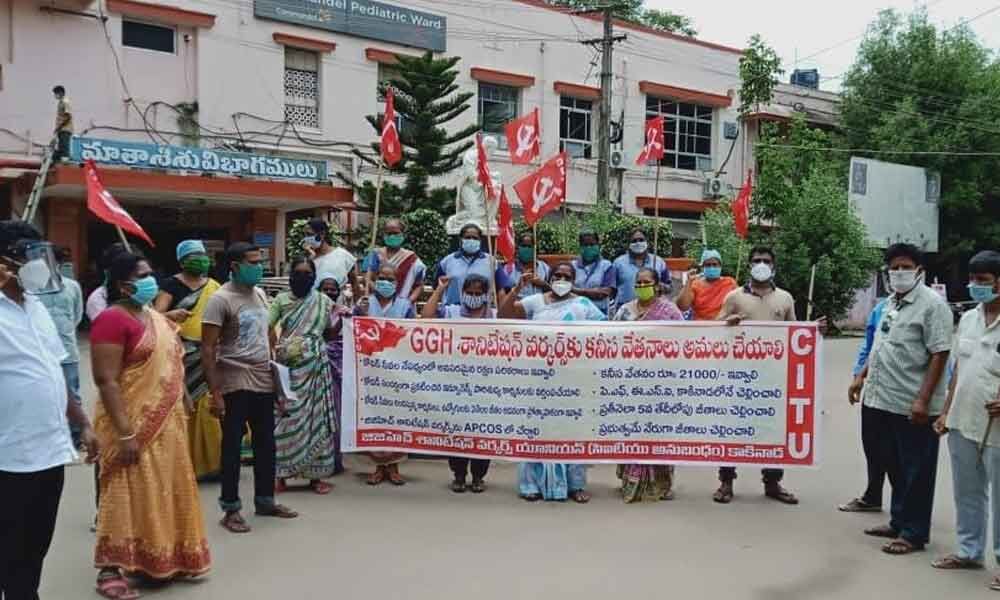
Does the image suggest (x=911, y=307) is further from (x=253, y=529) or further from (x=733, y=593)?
(x=253, y=529)

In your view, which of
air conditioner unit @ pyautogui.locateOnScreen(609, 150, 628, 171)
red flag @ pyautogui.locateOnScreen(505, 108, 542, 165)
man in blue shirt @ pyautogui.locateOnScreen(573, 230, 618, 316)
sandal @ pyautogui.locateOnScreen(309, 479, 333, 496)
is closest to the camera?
sandal @ pyautogui.locateOnScreen(309, 479, 333, 496)

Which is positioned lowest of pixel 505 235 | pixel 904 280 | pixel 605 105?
pixel 904 280

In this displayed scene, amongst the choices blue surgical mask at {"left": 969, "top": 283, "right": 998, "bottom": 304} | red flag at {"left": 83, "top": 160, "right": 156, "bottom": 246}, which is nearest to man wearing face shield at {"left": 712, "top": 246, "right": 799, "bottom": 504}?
blue surgical mask at {"left": 969, "top": 283, "right": 998, "bottom": 304}

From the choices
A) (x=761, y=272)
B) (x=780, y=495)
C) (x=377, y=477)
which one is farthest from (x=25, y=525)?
(x=761, y=272)

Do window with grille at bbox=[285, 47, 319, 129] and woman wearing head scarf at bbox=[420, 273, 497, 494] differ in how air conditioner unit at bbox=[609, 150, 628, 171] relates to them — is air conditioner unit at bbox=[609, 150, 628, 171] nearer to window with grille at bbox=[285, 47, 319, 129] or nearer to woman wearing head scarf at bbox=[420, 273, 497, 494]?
window with grille at bbox=[285, 47, 319, 129]

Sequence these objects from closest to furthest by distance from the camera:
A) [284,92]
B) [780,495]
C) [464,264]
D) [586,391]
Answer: [586,391] < [780,495] < [464,264] < [284,92]

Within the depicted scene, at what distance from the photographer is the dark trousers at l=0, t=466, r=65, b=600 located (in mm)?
3049

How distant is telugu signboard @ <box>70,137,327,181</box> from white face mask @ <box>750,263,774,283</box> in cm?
1241

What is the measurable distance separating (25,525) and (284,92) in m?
17.3

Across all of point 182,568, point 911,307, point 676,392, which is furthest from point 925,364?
point 182,568

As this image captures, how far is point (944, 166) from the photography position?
25.7m

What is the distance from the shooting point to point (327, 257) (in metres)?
7.48

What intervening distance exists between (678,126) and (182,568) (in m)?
23.7

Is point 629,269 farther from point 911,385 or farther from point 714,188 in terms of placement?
point 714,188
